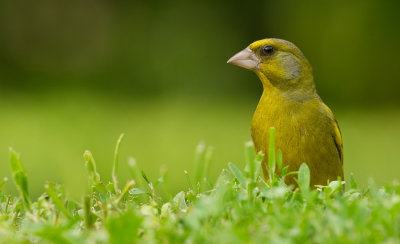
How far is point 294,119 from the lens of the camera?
384cm

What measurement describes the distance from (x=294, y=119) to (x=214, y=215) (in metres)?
1.85

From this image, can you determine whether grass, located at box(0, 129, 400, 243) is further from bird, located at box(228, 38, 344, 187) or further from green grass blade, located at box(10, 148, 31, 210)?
bird, located at box(228, 38, 344, 187)

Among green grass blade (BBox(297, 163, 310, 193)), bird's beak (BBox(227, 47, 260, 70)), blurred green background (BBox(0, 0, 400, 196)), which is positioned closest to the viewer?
green grass blade (BBox(297, 163, 310, 193))

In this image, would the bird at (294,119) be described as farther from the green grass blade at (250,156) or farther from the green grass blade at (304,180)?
the green grass blade at (250,156)

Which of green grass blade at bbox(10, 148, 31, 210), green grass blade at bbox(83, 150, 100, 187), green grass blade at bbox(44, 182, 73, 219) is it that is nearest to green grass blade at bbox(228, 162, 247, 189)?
green grass blade at bbox(83, 150, 100, 187)

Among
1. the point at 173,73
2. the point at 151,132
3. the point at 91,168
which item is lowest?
the point at 151,132

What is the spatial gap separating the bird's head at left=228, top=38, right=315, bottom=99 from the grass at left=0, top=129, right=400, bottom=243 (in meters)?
1.60

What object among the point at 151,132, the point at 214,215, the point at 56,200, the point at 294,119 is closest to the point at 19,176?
the point at 56,200

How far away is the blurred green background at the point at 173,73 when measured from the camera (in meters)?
8.88

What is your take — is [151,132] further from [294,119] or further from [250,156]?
[250,156]

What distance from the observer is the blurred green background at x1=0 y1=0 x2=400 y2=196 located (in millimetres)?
8883

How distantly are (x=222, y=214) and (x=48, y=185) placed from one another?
529 millimetres


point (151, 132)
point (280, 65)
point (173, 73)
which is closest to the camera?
point (280, 65)

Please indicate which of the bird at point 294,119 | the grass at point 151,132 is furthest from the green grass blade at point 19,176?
the grass at point 151,132
